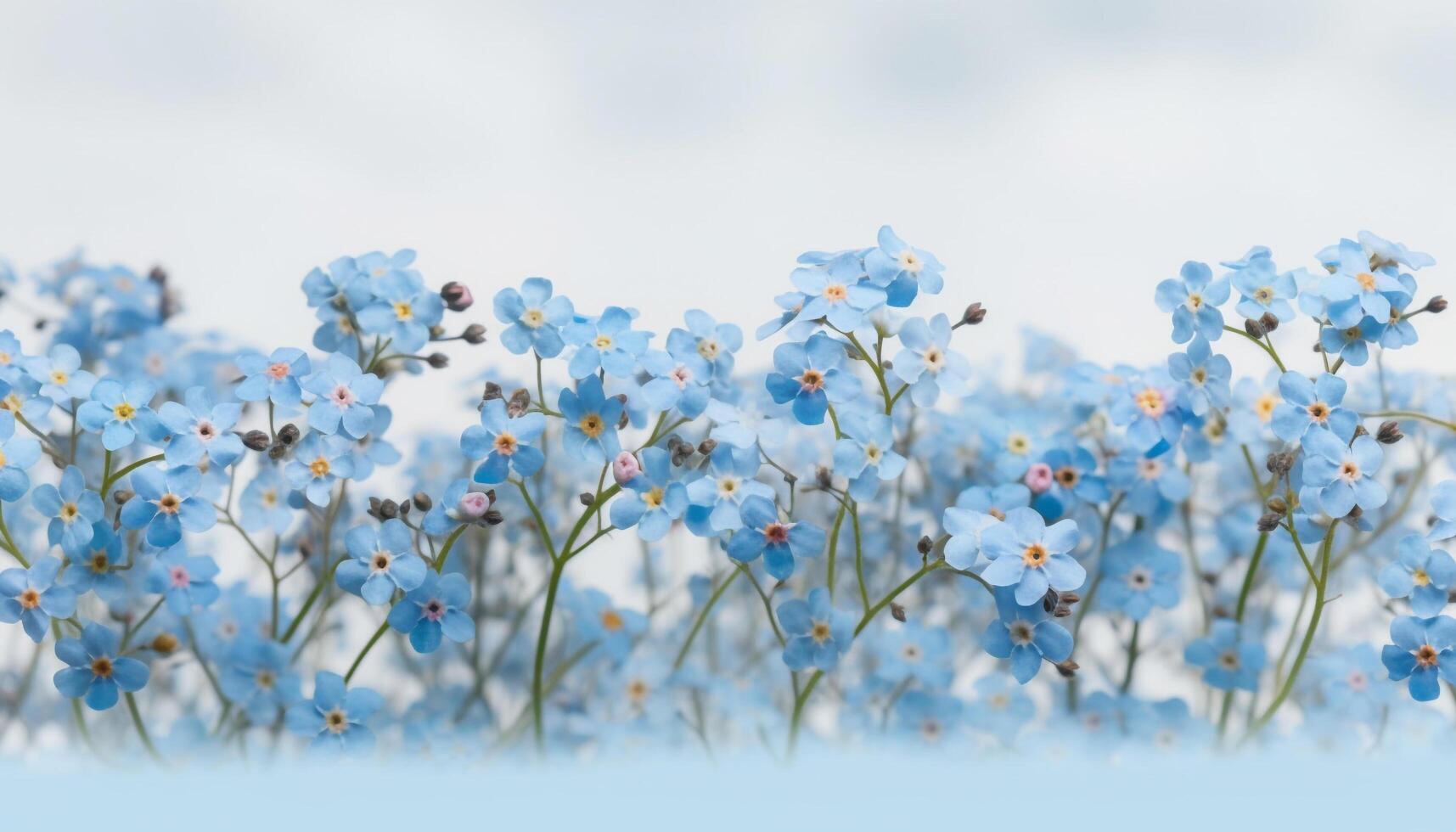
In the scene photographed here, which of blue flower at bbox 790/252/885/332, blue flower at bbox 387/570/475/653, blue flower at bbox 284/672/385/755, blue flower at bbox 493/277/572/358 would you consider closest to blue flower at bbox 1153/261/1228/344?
blue flower at bbox 790/252/885/332

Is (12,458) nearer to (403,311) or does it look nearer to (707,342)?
(403,311)

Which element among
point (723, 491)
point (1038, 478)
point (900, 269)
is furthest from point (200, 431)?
point (1038, 478)

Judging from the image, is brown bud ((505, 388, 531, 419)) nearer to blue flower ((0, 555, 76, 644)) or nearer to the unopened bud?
the unopened bud

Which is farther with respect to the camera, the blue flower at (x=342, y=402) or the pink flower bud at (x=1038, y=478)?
the pink flower bud at (x=1038, y=478)

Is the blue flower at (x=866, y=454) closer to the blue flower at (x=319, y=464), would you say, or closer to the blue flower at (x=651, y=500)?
the blue flower at (x=651, y=500)

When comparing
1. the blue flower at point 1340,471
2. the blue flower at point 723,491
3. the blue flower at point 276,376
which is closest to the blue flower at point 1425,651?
the blue flower at point 1340,471

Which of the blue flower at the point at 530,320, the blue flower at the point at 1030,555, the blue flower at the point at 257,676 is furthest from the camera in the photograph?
the blue flower at the point at 257,676
